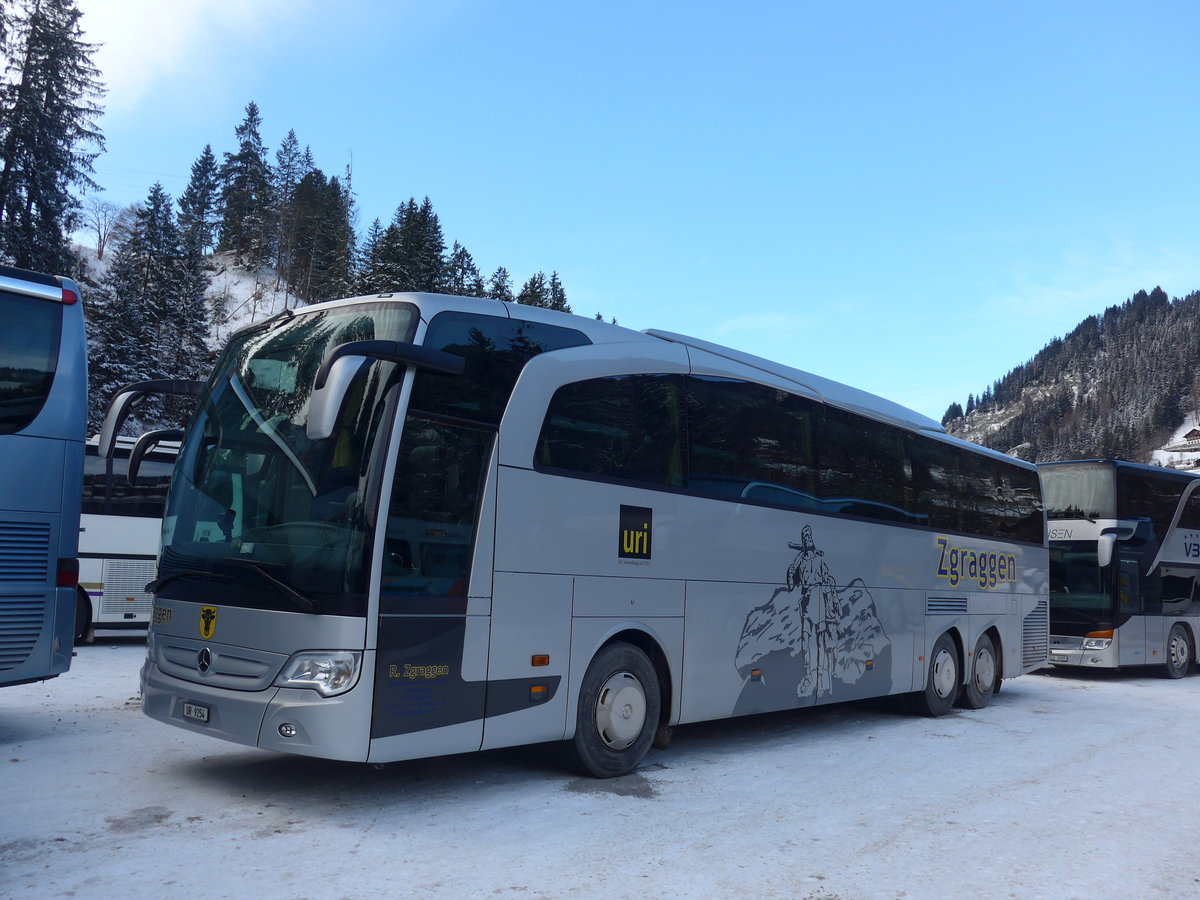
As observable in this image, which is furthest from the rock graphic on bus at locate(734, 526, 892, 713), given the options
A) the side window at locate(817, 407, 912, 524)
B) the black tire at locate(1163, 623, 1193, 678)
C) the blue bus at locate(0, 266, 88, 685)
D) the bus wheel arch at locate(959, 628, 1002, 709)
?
the black tire at locate(1163, 623, 1193, 678)

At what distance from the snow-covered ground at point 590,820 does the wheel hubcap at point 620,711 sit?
325 millimetres

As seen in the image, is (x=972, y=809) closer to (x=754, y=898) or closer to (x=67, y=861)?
(x=754, y=898)

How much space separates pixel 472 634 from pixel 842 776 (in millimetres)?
3631

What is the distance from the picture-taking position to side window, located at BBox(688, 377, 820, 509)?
870 cm

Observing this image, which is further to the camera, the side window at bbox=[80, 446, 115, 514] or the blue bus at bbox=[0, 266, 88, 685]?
the side window at bbox=[80, 446, 115, 514]

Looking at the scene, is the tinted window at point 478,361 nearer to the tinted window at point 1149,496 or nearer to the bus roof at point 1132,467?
the bus roof at point 1132,467

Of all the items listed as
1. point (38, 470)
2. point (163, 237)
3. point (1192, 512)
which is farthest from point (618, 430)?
point (163, 237)

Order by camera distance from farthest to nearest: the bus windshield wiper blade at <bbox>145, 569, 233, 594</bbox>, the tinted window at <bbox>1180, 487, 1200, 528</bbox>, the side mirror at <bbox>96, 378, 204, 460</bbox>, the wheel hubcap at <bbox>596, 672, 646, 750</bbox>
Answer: the tinted window at <bbox>1180, 487, 1200, 528</bbox> < the wheel hubcap at <bbox>596, 672, 646, 750</bbox> < the side mirror at <bbox>96, 378, 204, 460</bbox> < the bus windshield wiper blade at <bbox>145, 569, 233, 594</bbox>

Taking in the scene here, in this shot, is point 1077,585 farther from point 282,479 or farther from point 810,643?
point 282,479

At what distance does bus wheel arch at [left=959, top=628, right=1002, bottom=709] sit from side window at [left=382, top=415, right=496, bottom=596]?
29.6 ft

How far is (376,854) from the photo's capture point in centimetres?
539

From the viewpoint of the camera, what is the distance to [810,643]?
9.97 m

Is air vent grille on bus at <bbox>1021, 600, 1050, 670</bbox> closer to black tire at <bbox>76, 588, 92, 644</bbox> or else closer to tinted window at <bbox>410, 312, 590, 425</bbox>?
tinted window at <bbox>410, 312, 590, 425</bbox>

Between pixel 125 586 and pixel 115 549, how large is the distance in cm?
61
